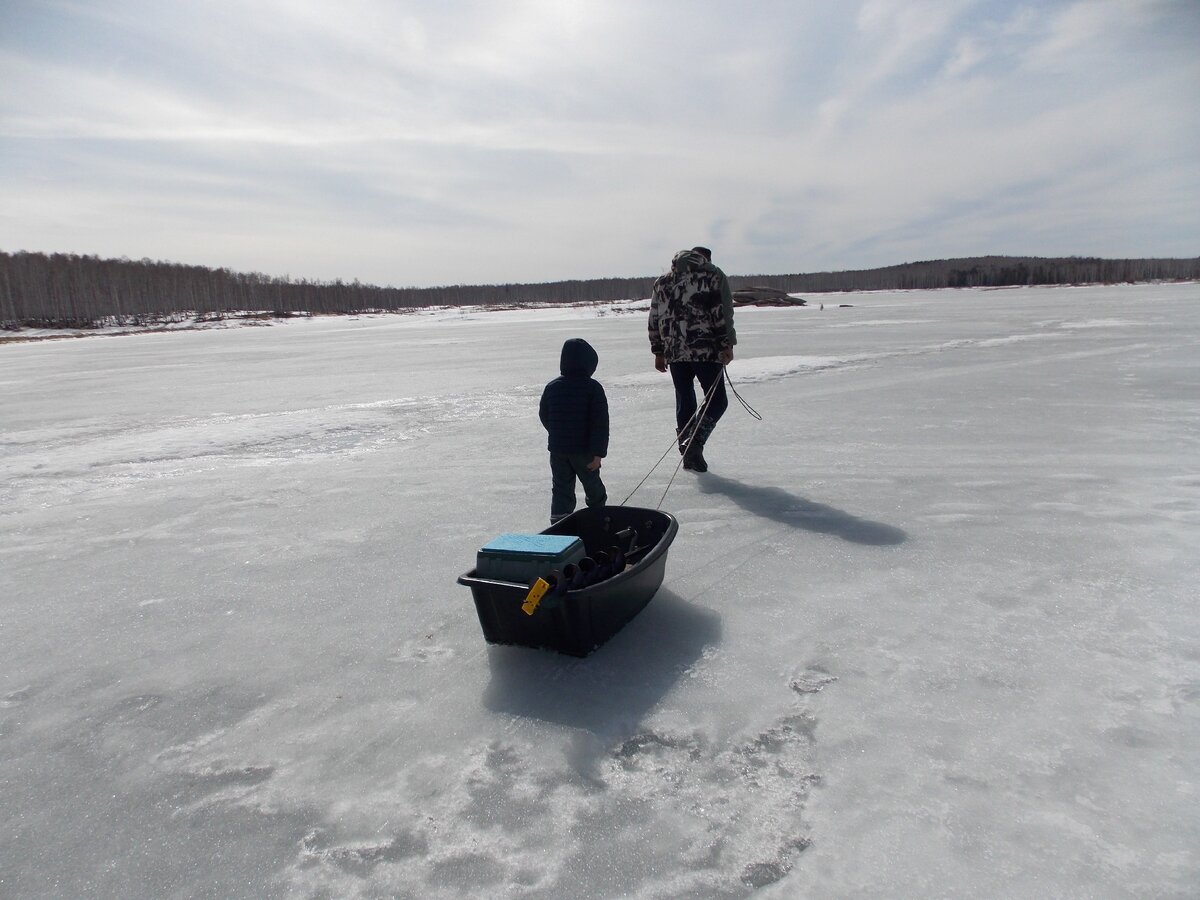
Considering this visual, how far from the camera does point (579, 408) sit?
10.9ft

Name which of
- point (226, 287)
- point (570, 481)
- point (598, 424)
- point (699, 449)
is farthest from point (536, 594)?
point (226, 287)

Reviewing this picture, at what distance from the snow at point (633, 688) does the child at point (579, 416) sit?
50 centimetres

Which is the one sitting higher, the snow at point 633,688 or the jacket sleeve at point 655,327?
the jacket sleeve at point 655,327

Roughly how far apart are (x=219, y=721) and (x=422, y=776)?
2.36 feet

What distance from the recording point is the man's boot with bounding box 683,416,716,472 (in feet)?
14.9

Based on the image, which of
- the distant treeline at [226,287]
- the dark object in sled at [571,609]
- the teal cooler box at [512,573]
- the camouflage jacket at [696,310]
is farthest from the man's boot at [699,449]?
the distant treeline at [226,287]

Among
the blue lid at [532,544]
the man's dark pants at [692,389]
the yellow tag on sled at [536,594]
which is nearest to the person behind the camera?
the yellow tag on sled at [536,594]

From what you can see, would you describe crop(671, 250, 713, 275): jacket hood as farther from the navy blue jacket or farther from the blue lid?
the blue lid

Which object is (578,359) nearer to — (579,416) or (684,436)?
(579,416)

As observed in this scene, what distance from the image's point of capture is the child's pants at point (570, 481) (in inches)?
133

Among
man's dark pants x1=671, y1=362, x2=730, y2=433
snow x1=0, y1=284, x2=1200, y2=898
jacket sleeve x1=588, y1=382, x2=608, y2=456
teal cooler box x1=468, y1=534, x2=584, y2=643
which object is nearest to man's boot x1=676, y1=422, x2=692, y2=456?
man's dark pants x1=671, y1=362, x2=730, y2=433

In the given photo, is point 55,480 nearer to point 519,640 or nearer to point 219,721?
point 219,721

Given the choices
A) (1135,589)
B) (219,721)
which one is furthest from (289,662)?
(1135,589)

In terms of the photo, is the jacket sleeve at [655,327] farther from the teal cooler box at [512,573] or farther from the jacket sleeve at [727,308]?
the teal cooler box at [512,573]
